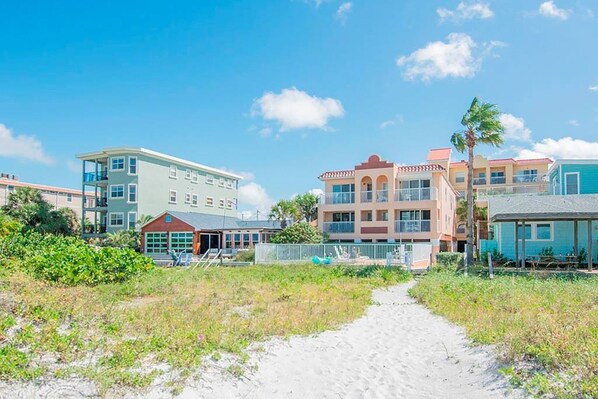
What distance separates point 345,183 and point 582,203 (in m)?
20.9

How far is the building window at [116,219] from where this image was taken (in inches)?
1794

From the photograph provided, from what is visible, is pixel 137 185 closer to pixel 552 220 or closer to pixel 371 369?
pixel 552 220

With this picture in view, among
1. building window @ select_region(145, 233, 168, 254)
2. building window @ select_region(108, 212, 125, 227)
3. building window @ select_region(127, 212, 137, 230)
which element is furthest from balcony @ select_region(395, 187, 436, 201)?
building window @ select_region(108, 212, 125, 227)

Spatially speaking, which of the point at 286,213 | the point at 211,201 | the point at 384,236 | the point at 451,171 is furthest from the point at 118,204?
the point at 451,171

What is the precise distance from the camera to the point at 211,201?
55.2 m

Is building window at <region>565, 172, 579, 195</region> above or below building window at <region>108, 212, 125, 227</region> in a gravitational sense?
above

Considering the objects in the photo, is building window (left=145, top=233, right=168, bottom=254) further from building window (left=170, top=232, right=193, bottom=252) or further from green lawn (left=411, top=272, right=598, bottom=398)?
green lawn (left=411, top=272, right=598, bottom=398)

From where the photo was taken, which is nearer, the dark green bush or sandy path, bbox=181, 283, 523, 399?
sandy path, bbox=181, 283, 523, 399

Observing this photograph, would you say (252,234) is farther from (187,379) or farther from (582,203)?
(187,379)

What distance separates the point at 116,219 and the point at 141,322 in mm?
40111

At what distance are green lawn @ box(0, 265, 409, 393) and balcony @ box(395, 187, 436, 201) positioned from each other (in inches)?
924

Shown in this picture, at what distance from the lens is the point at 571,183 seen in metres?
30.1

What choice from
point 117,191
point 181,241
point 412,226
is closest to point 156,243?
point 181,241

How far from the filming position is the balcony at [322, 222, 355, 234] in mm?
39875
